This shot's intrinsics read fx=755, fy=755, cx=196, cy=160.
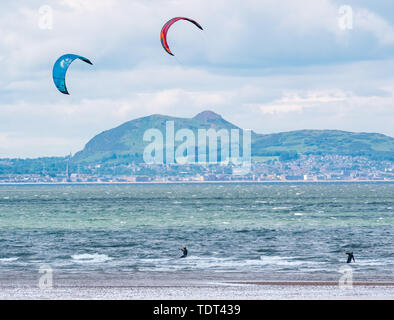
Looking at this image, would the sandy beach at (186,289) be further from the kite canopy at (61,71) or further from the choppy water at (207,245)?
the kite canopy at (61,71)

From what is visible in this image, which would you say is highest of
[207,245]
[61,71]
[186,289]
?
[61,71]

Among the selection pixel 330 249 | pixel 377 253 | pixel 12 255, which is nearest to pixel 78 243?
pixel 12 255

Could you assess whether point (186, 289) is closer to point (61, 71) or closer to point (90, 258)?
point (90, 258)

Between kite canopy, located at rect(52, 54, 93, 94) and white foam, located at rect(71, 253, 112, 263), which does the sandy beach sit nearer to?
white foam, located at rect(71, 253, 112, 263)

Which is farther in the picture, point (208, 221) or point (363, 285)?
point (208, 221)

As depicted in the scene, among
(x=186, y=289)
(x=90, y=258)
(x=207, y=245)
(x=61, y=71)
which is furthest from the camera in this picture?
(x=207, y=245)

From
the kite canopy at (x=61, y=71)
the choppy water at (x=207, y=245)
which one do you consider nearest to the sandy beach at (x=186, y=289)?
the choppy water at (x=207, y=245)

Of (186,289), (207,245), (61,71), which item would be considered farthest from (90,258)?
(186,289)

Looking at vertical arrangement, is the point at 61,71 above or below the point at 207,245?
above

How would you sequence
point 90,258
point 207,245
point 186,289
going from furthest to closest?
point 207,245, point 90,258, point 186,289
